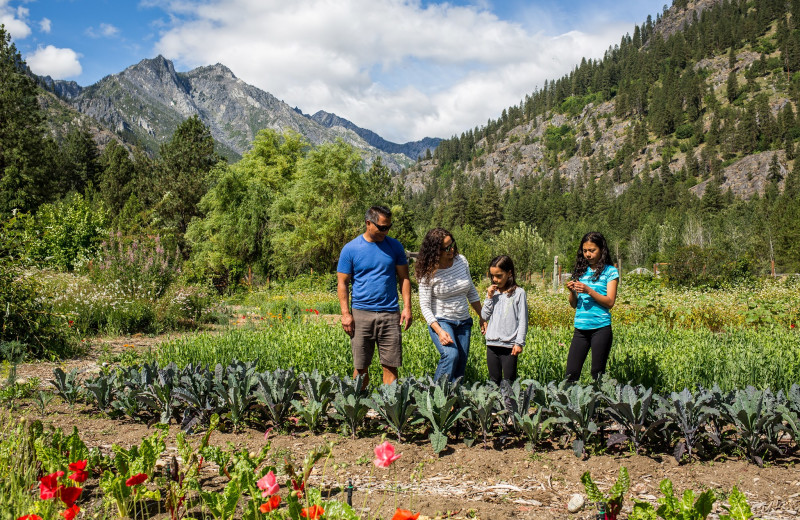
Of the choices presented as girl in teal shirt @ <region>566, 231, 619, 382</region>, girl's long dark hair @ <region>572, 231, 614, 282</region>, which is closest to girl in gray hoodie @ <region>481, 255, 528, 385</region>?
girl in teal shirt @ <region>566, 231, 619, 382</region>

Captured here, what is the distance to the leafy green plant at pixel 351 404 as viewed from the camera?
333 centimetres

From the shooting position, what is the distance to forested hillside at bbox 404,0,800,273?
66.7 metres

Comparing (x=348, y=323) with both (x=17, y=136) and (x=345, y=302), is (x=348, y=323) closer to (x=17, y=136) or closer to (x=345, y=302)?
(x=345, y=302)

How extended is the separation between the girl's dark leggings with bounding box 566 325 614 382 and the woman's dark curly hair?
123 cm

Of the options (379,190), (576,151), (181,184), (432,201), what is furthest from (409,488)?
(576,151)

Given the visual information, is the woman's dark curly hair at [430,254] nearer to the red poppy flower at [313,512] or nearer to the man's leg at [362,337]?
the man's leg at [362,337]

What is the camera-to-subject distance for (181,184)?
29766mm

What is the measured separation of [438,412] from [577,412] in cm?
84

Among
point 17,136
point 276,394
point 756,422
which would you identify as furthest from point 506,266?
point 17,136

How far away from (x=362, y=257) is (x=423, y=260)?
1.58 feet

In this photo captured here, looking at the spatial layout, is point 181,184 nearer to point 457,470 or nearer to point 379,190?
point 379,190

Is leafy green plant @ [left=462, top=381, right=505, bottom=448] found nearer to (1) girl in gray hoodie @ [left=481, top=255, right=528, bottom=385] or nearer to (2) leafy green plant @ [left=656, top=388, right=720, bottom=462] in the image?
(1) girl in gray hoodie @ [left=481, top=255, right=528, bottom=385]

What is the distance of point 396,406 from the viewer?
A: 10.4 feet

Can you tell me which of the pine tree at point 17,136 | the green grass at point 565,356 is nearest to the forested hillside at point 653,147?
the pine tree at point 17,136
